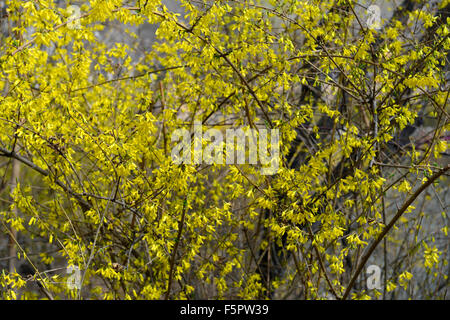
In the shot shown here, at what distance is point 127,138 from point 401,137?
2719 millimetres

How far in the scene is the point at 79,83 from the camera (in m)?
4.08

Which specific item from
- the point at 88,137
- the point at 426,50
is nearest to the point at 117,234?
the point at 88,137

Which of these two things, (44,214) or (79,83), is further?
(44,214)

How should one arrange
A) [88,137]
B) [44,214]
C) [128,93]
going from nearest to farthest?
[88,137], [44,214], [128,93]

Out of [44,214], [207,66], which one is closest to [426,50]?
[207,66]

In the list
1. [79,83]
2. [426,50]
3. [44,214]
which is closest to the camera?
[426,50]

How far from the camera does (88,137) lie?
121 inches

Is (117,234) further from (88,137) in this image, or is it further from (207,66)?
(207,66)

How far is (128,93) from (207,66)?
153 cm

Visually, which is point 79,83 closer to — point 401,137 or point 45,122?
point 45,122
